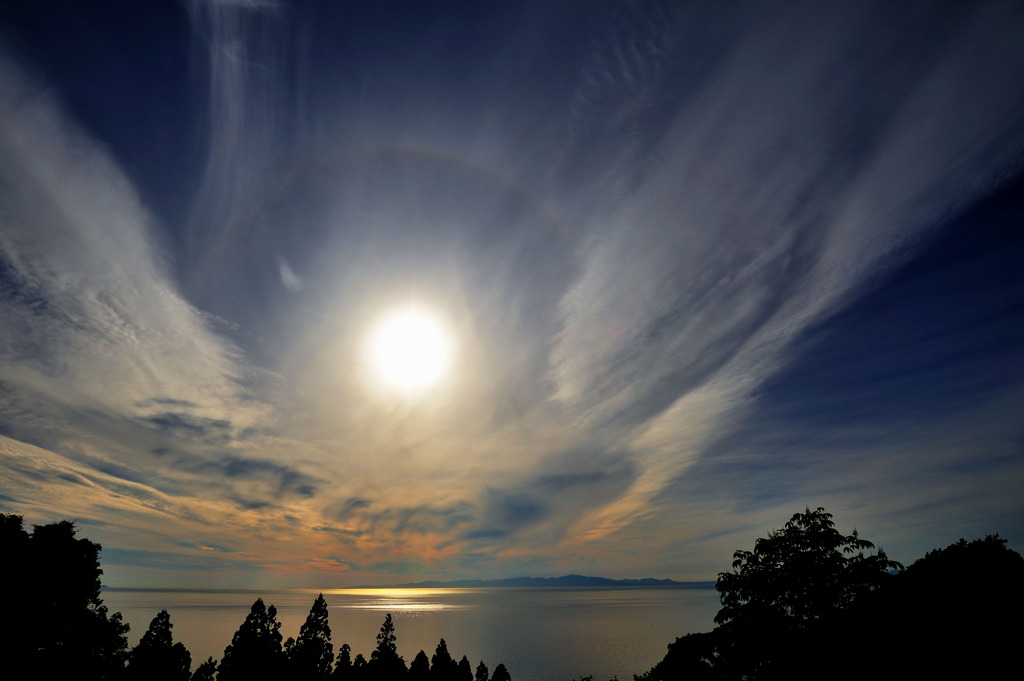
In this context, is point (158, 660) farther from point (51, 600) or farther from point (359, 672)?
point (359, 672)

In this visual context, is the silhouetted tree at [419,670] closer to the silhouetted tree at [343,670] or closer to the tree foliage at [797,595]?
the silhouetted tree at [343,670]

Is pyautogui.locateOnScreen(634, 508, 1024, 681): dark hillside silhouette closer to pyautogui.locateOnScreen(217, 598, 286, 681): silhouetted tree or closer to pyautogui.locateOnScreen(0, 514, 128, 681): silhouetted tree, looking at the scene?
pyautogui.locateOnScreen(0, 514, 128, 681): silhouetted tree

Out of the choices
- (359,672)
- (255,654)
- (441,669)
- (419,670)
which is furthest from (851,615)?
(359,672)

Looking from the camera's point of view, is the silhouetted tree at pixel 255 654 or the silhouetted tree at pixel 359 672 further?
the silhouetted tree at pixel 359 672

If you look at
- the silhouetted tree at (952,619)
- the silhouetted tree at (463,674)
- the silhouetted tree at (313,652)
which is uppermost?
the silhouetted tree at (952,619)

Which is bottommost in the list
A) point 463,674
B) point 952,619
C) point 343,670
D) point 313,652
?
point 463,674

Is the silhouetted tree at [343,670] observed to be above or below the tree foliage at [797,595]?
below

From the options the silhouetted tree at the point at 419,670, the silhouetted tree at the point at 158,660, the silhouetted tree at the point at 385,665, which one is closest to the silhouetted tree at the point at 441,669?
the silhouetted tree at the point at 419,670
